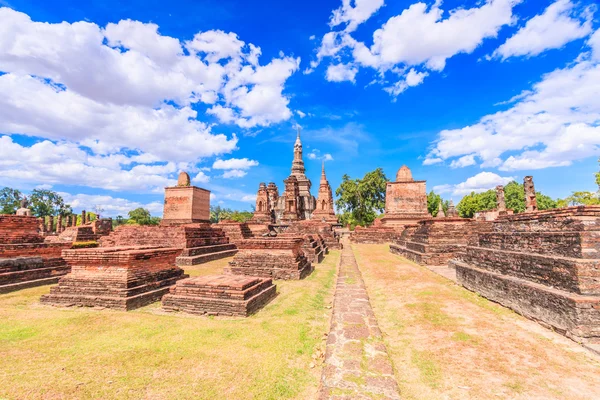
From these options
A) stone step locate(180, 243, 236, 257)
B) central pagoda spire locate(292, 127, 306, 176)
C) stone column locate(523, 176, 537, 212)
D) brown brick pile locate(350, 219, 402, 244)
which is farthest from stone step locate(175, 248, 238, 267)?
central pagoda spire locate(292, 127, 306, 176)

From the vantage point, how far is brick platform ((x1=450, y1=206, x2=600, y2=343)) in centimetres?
379

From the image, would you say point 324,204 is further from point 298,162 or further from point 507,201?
point 507,201

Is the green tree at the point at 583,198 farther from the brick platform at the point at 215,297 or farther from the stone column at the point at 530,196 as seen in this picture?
the brick platform at the point at 215,297

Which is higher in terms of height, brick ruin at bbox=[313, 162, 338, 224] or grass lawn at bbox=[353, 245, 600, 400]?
brick ruin at bbox=[313, 162, 338, 224]

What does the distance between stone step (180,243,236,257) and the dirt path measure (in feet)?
27.4

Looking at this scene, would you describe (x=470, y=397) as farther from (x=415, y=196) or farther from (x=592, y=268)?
(x=415, y=196)

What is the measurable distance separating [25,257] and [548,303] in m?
11.7

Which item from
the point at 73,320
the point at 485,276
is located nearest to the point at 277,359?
the point at 73,320

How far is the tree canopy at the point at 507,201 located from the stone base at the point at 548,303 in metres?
52.5

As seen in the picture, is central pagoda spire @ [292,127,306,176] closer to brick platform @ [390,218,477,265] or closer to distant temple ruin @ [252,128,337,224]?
distant temple ruin @ [252,128,337,224]

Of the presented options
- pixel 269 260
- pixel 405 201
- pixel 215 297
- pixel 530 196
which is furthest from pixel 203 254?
pixel 405 201

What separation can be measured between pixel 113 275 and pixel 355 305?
4808mm

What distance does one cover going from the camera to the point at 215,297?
490cm

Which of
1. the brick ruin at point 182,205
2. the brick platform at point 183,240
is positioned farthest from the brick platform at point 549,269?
the brick ruin at point 182,205
